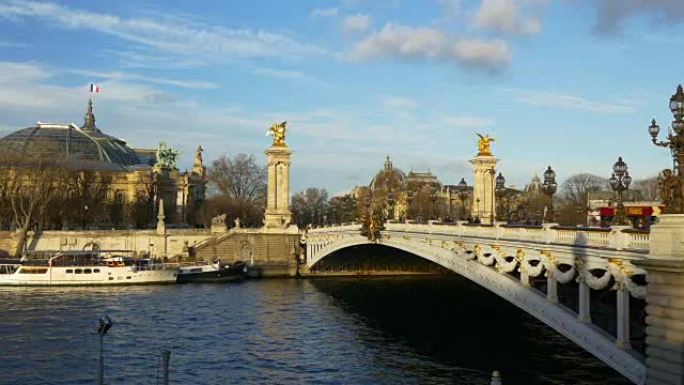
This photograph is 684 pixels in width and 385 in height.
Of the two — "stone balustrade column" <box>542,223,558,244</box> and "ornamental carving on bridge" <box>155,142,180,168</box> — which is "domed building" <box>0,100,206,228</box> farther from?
"stone balustrade column" <box>542,223,558,244</box>

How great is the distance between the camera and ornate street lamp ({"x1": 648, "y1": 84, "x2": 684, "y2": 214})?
41.6 ft

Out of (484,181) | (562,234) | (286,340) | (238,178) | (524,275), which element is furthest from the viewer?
(238,178)

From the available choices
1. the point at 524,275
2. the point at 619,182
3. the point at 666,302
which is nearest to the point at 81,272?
the point at 524,275

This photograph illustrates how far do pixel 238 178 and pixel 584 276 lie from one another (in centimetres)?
7607

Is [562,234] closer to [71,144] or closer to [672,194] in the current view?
[672,194]

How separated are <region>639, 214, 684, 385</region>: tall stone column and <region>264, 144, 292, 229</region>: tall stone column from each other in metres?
52.7

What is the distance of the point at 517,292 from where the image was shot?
20484 mm

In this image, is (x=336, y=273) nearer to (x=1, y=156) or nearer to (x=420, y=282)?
(x=420, y=282)

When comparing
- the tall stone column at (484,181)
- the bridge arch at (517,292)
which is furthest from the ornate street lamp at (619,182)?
the tall stone column at (484,181)

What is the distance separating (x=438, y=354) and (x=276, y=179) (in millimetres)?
42213

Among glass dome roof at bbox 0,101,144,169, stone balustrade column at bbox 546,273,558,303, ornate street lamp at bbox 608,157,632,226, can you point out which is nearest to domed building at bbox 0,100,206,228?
glass dome roof at bbox 0,101,144,169

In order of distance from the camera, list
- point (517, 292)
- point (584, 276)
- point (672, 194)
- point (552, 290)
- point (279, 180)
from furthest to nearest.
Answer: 1. point (279, 180)
2. point (517, 292)
3. point (552, 290)
4. point (584, 276)
5. point (672, 194)

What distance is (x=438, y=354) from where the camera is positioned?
25.5 metres

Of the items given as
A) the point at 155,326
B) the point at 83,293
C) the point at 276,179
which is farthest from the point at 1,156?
the point at 155,326
